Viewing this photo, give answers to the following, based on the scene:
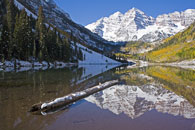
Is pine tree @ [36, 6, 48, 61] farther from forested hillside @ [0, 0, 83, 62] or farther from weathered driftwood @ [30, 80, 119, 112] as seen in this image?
weathered driftwood @ [30, 80, 119, 112]

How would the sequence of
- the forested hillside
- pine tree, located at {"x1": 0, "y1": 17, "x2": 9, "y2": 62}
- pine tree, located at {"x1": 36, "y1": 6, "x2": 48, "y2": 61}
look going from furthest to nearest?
pine tree, located at {"x1": 36, "y1": 6, "x2": 48, "y2": 61}
the forested hillside
pine tree, located at {"x1": 0, "y1": 17, "x2": 9, "y2": 62}

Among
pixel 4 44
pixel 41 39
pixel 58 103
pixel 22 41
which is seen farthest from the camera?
pixel 41 39

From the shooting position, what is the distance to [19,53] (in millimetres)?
72812

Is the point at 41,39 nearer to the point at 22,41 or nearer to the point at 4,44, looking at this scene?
the point at 22,41

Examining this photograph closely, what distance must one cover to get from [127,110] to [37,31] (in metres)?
88.9

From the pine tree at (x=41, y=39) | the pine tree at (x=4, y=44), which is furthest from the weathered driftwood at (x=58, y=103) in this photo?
the pine tree at (x=41, y=39)

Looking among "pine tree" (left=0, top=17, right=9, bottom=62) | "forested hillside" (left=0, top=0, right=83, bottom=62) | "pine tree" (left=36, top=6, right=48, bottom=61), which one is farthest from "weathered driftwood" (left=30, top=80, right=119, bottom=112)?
"pine tree" (left=36, top=6, right=48, bottom=61)

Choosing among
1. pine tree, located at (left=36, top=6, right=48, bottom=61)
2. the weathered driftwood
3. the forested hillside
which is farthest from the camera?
pine tree, located at (left=36, top=6, right=48, bottom=61)

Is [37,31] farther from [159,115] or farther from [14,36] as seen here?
[159,115]

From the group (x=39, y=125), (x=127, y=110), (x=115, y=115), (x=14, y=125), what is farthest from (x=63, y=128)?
(x=127, y=110)

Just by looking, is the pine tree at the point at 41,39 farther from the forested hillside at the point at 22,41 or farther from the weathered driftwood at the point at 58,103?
the weathered driftwood at the point at 58,103

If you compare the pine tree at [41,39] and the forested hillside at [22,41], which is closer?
the forested hillside at [22,41]

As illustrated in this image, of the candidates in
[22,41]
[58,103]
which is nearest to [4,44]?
[22,41]

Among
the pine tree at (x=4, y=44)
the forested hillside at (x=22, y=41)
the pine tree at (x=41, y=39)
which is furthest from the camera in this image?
the pine tree at (x=41, y=39)
